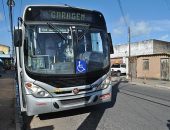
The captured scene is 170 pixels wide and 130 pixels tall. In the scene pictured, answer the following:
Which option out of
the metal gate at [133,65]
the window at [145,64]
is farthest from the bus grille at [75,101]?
the metal gate at [133,65]

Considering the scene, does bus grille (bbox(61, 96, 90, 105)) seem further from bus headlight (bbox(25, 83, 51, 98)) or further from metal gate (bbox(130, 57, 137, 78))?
metal gate (bbox(130, 57, 137, 78))

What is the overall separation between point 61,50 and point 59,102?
1.45m

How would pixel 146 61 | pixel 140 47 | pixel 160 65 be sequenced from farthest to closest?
1. pixel 140 47
2. pixel 146 61
3. pixel 160 65

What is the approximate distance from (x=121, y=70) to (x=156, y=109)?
3191cm

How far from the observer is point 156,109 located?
9.85 meters

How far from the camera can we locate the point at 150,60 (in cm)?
3384

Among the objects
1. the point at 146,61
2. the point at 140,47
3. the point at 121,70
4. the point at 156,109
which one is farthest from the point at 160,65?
the point at 156,109

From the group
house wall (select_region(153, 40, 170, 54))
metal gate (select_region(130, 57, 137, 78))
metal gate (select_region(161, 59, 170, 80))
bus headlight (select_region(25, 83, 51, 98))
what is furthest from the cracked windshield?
house wall (select_region(153, 40, 170, 54))

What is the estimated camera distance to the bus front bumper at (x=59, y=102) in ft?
25.7

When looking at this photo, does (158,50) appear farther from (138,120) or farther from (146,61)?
→ (138,120)

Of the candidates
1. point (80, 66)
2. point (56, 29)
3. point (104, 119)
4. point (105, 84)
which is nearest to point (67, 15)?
point (56, 29)

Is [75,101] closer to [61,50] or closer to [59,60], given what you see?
[59,60]

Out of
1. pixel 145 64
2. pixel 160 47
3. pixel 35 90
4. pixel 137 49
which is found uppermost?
pixel 160 47

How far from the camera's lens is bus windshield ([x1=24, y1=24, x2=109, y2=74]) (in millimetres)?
7887
